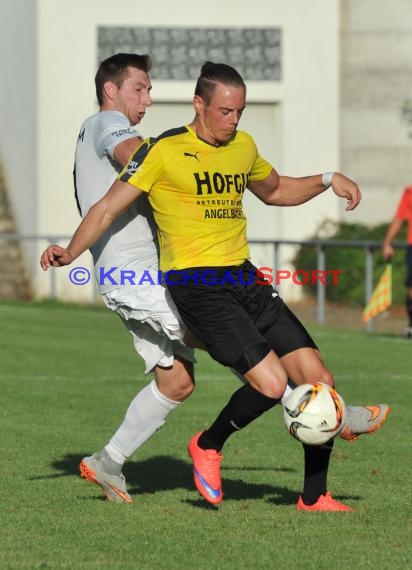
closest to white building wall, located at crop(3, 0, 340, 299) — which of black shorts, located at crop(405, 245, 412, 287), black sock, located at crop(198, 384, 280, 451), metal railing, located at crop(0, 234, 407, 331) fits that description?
metal railing, located at crop(0, 234, 407, 331)

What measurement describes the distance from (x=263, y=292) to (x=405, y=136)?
65.2 feet

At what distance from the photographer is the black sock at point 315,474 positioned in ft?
25.0

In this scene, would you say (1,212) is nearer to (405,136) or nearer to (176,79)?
(176,79)

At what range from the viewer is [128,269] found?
785 cm

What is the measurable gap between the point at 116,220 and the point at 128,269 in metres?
0.27

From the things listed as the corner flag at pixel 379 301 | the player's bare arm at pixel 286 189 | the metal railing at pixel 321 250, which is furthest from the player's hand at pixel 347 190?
the metal railing at pixel 321 250

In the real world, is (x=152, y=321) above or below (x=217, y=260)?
below

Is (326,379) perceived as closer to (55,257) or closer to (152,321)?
(152,321)

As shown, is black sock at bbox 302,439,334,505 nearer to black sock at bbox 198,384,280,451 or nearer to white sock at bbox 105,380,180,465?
black sock at bbox 198,384,280,451

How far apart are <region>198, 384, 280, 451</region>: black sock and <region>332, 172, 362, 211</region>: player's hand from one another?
1.11m

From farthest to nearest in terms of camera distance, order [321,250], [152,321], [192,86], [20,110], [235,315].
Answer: [20,110]
[192,86]
[321,250]
[152,321]
[235,315]

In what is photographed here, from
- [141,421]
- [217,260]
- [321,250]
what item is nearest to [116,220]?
[217,260]

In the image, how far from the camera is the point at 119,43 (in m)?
25.9

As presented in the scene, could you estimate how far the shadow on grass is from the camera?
816 centimetres
